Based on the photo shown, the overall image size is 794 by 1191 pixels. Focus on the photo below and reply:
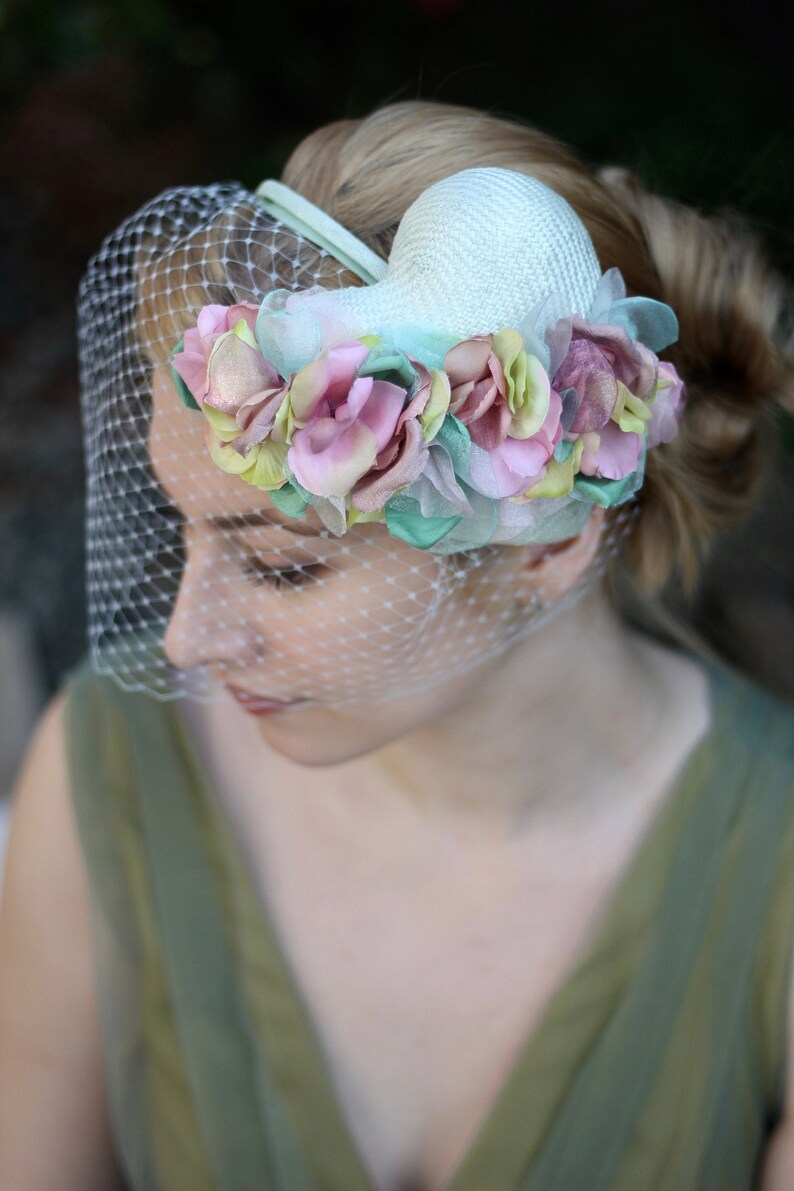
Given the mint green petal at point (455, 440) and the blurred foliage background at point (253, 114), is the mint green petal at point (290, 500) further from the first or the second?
the blurred foliage background at point (253, 114)

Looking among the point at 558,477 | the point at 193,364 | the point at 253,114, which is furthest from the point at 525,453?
the point at 253,114

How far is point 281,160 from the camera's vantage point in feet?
6.90

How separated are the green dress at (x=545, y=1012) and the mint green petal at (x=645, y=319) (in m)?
0.56

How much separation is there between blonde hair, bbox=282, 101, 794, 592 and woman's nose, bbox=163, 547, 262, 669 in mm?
314

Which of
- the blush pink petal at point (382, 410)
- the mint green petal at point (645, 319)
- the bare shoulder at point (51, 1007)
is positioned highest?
the mint green petal at point (645, 319)

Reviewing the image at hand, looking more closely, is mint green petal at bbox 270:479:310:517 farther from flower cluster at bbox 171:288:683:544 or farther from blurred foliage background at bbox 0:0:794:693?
blurred foliage background at bbox 0:0:794:693

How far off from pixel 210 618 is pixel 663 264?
562 millimetres

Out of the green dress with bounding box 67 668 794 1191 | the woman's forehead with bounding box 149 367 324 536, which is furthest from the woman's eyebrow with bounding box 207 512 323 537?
the green dress with bounding box 67 668 794 1191

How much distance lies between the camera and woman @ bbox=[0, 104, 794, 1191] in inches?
36.2

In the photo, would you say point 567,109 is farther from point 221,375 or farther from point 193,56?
point 221,375

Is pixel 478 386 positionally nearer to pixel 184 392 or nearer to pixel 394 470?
pixel 394 470

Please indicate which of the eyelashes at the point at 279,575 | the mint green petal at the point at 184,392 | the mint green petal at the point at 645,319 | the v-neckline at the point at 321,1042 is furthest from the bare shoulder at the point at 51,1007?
the mint green petal at the point at 645,319

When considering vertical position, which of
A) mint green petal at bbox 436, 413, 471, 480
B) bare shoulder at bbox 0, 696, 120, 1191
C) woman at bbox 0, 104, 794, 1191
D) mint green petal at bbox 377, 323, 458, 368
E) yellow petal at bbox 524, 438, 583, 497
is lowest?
bare shoulder at bbox 0, 696, 120, 1191

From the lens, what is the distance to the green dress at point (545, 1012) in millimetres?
1190
